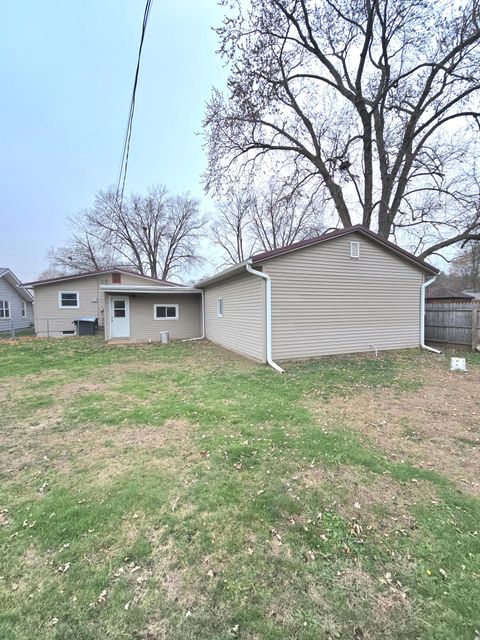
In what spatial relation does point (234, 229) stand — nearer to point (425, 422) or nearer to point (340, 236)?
point (340, 236)

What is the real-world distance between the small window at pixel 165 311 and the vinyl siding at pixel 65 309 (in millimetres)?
3356

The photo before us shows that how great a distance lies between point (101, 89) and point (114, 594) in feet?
27.5

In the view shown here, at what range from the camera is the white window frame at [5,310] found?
1953cm

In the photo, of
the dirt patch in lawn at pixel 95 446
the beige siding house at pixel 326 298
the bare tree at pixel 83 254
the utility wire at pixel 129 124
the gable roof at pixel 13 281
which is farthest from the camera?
the bare tree at pixel 83 254

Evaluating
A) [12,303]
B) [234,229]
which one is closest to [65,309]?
[12,303]

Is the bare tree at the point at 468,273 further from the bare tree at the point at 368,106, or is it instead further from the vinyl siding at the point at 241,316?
the vinyl siding at the point at 241,316

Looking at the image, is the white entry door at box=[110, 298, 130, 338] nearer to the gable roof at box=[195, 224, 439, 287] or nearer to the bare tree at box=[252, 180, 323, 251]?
the gable roof at box=[195, 224, 439, 287]

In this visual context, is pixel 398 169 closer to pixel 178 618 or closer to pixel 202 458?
pixel 202 458

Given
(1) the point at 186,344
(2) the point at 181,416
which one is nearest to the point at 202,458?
(2) the point at 181,416

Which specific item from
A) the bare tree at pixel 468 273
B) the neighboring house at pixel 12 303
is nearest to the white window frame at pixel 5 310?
the neighboring house at pixel 12 303

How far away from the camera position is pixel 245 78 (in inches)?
534

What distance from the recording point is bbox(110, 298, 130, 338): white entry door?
1368 centimetres

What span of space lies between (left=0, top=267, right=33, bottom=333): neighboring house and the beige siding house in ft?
50.7

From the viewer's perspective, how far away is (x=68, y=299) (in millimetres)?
16312
